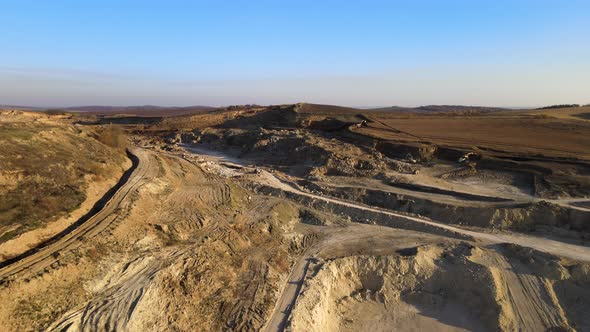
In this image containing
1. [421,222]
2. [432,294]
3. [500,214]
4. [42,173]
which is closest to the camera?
[432,294]

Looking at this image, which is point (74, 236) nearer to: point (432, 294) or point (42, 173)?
point (42, 173)

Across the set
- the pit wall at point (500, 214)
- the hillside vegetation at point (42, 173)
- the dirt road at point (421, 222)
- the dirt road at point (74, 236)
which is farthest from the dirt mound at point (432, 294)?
the hillside vegetation at point (42, 173)

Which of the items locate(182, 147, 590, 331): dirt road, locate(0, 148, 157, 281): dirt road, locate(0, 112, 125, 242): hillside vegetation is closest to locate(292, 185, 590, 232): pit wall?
locate(182, 147, 590, 331): dirt road

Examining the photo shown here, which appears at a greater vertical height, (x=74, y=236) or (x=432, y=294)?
(x=74, y=236)

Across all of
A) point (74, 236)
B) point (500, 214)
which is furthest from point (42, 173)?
point (500, 214)

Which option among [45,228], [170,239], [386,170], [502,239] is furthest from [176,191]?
[502,239]

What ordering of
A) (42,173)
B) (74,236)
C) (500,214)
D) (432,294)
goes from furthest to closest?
1. (500,214)
2. (42,173)
3. (432,294)
4. (74,236)

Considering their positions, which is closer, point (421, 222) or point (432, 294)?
point (432, 294)

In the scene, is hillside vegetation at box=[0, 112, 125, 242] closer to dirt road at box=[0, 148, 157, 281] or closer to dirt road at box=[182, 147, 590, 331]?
dirt road at box=[0, 148, 157, 281]
